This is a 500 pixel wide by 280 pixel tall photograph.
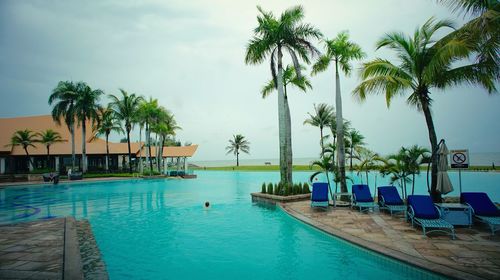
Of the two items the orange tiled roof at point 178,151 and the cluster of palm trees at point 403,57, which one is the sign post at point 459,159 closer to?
the cluster of palm trees at point 403,57

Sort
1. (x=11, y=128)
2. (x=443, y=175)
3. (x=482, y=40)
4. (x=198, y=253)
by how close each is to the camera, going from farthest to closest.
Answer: (x=11, y=128)
(x=443, y=175)
(x=482, y=40)
(x=198, y=253)

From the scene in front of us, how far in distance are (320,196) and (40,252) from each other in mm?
9462

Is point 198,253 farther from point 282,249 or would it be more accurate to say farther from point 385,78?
point 385,78

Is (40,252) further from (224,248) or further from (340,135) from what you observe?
(340,135)

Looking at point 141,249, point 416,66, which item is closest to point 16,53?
point 141,249

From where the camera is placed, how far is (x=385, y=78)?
9750 millimetres

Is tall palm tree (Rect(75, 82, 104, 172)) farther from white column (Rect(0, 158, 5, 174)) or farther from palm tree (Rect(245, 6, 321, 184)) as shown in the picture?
palm tree (Rect(245, 6, 321, 184))

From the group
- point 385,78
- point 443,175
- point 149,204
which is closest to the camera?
point 443,175

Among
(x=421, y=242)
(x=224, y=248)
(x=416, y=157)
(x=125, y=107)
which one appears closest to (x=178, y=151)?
(x=125, y=107)

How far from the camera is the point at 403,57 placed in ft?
33.7

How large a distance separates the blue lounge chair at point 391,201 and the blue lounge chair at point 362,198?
413 millimetres

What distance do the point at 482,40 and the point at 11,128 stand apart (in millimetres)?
53473

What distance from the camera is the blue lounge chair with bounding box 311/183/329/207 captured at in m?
11.0

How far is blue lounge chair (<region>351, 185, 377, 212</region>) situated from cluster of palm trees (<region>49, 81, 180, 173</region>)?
3108cm
